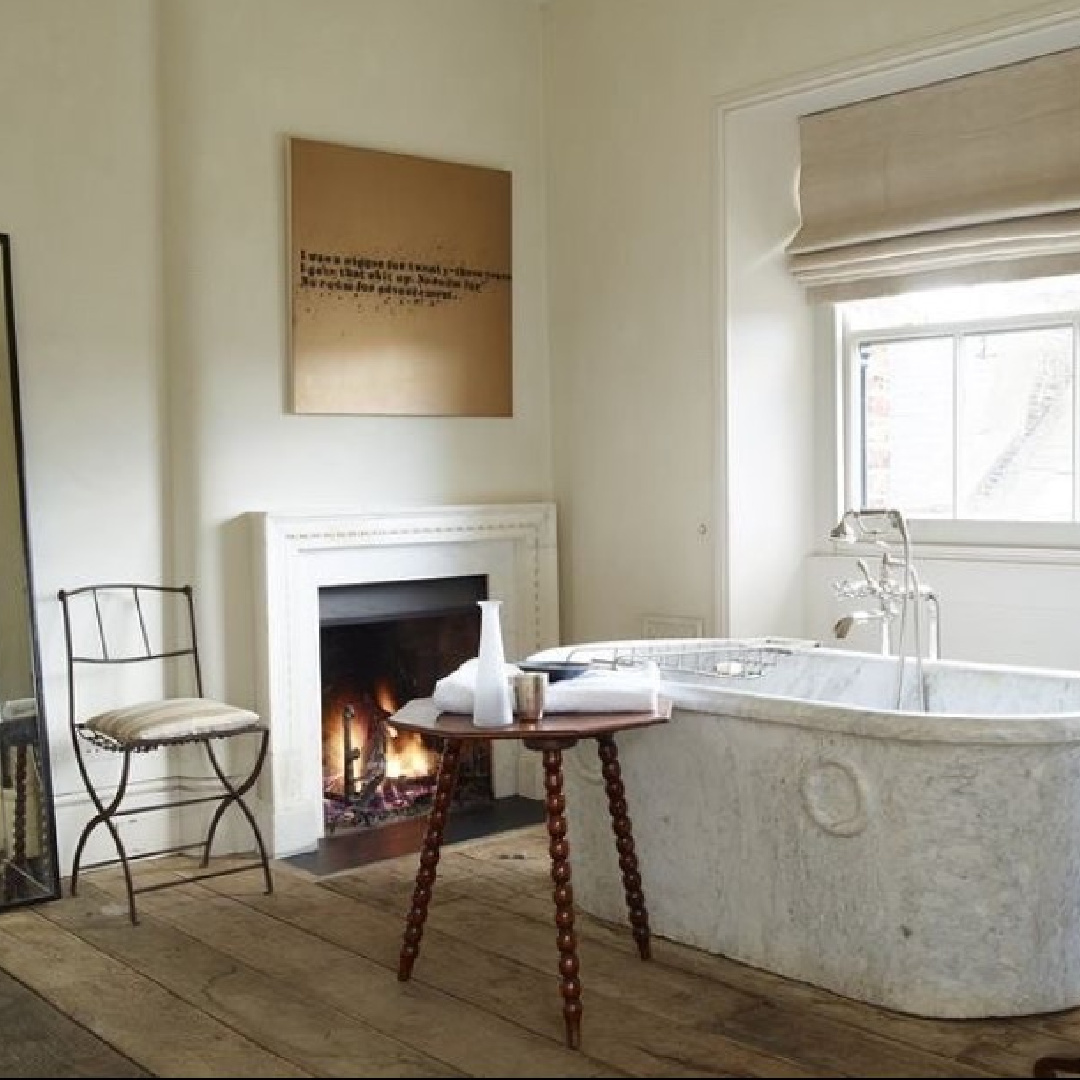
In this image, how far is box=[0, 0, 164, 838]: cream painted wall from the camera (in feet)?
13.9

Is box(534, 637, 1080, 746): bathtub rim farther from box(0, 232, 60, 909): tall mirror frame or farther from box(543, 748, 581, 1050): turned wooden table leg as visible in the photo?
box(0, 232, 60, 909): tall mirror frame

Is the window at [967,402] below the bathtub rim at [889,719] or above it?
above

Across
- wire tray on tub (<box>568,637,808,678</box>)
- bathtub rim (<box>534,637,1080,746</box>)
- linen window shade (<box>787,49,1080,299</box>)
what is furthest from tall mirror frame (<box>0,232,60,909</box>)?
linen window shade (<box>787,49,1080,299</box>)

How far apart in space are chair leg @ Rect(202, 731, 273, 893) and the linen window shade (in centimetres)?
231

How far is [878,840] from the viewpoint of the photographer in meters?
3.20

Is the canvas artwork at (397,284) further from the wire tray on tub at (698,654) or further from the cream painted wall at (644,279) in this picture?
the wire tray on tub at (698,654)

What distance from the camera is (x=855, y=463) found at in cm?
494

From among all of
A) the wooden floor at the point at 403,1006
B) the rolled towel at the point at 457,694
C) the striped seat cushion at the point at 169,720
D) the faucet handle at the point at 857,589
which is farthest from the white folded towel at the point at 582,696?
the striped seat cushion at the point at 169,720

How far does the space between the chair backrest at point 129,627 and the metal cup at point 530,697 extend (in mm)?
1554

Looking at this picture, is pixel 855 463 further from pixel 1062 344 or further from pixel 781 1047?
pixel 781 1047

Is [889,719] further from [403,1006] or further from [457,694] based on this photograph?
[403,1006]

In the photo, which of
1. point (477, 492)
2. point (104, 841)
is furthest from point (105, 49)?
point (104, 841)

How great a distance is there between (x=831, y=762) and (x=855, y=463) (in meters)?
1.87

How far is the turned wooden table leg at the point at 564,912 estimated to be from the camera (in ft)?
10.0
